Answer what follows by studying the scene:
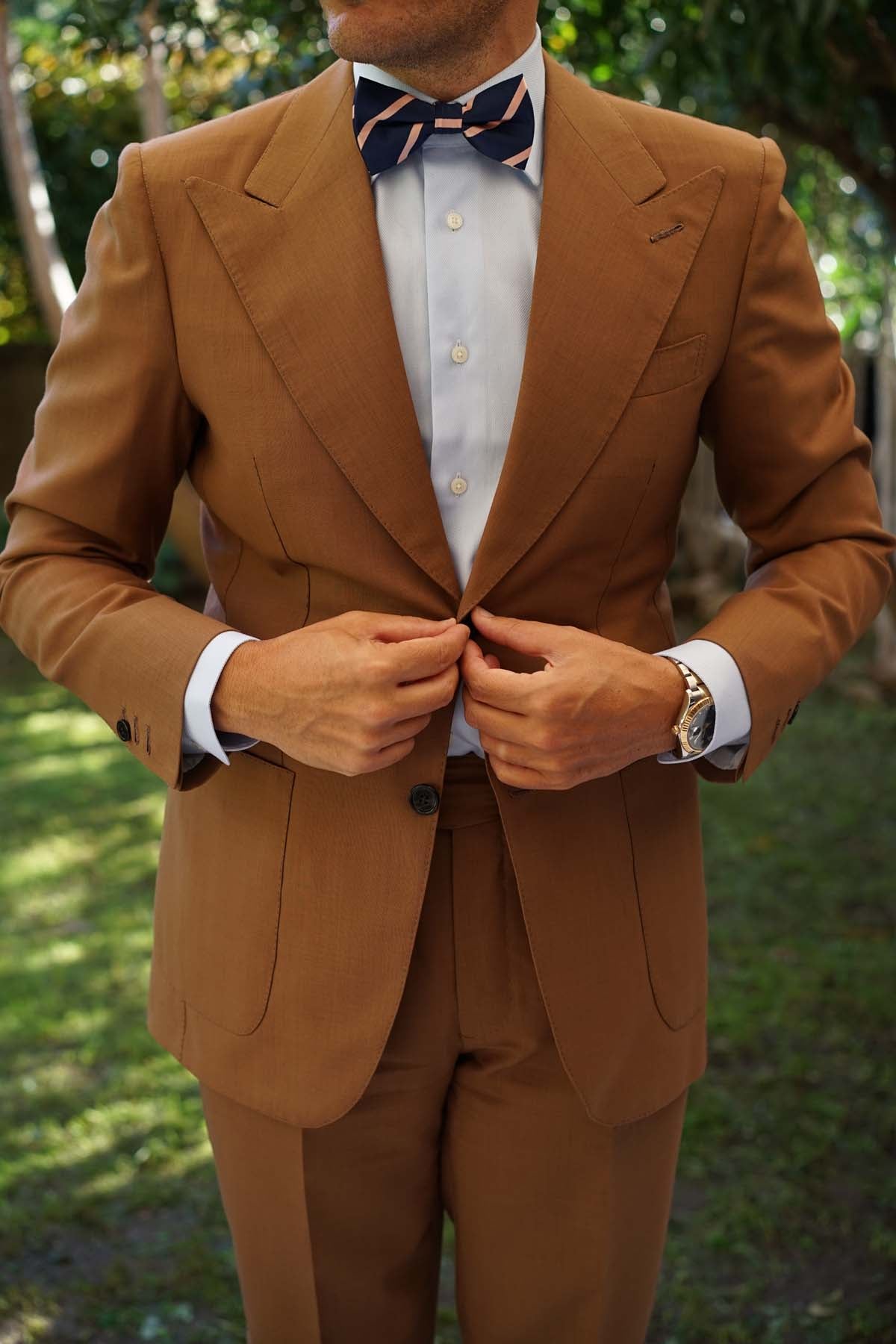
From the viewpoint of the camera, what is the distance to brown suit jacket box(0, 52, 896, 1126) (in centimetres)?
146

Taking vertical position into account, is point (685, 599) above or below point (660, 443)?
below

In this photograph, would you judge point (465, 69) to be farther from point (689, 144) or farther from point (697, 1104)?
point (697, 1104)

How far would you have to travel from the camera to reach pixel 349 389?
4.72 feet

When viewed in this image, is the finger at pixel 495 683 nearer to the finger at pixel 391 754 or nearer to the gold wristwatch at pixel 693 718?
the finger at pixel 391 754

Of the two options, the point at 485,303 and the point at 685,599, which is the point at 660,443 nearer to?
the point at 485,303

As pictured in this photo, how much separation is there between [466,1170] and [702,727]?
0.63 m

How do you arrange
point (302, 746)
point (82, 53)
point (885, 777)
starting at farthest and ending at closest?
point (885, 777), point (82, 53), point (302, 746)

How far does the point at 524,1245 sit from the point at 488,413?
3.28 feet

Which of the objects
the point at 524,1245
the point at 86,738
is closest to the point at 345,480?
the point at 524,1245

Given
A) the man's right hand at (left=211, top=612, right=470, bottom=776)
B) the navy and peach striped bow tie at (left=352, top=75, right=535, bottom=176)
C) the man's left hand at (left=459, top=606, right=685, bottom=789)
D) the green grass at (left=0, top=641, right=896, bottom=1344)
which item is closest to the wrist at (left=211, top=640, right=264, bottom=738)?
the man's right hand at (left=211, top=612, right=470, bottom=776)

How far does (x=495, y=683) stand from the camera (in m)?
1.39

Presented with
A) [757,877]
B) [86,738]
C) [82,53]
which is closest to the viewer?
[82,53]

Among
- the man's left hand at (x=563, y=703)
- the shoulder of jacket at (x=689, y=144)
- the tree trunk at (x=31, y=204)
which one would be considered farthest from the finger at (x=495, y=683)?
the tree trunk at (x=31, y=204)

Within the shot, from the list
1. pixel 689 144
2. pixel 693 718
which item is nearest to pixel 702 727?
pixel 693 718
